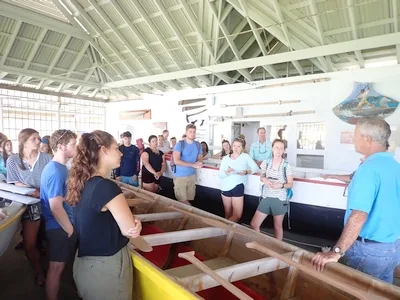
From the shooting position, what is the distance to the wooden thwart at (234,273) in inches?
60.1

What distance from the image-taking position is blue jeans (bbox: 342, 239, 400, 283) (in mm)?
1617

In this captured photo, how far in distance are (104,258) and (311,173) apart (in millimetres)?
4396

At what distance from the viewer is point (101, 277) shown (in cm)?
138

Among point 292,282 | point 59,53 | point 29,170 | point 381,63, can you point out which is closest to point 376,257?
point 292,282

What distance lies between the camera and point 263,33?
24.1 feet

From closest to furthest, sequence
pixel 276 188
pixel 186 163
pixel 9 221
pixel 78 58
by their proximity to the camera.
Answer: pixel 9 221
pixel 276 188
pixel 186 163
pixel 78 58

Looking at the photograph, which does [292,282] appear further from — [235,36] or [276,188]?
[235,36]

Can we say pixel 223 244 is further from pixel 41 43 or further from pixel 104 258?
pixel 41 43

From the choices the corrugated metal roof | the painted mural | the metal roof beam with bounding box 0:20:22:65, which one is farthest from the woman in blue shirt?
the metal roof beam with bounding box 0:20:22:65

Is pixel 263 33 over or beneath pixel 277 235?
over

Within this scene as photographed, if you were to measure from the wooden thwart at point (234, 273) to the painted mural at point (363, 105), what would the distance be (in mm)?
5555

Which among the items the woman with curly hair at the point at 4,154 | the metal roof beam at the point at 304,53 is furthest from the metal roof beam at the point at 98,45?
the woman with curly hair at the point at 4,154

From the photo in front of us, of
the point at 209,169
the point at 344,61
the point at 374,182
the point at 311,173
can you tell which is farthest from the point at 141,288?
the point at 344,61

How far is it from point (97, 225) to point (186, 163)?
2.62m
